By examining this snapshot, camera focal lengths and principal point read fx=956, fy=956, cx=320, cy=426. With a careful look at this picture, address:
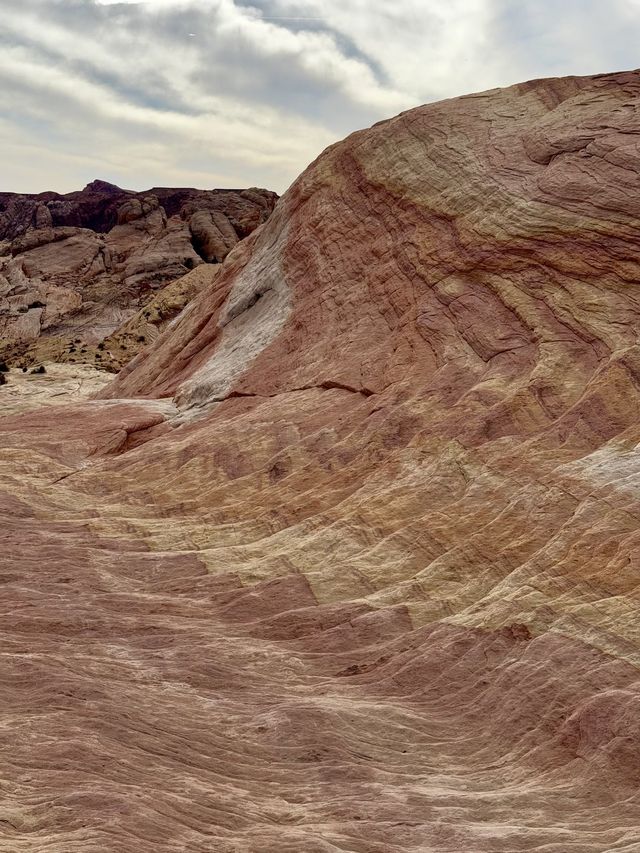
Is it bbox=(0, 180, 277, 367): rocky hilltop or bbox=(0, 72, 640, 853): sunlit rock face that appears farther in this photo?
bbox=(0, 180, 277, 367): rocky hilltop

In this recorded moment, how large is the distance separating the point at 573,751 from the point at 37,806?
22.7 feet

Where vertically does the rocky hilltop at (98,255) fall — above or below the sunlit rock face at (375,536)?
above

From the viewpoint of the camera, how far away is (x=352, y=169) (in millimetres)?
31469

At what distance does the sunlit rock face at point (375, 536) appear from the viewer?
480 inches

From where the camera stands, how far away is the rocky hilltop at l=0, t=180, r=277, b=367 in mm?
76875

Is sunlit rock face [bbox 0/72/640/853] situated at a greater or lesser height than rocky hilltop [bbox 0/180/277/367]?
lesser

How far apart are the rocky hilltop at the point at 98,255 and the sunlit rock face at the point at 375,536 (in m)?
35.5

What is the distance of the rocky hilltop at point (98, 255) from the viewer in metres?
76.9

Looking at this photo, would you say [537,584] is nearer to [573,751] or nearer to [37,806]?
[573,751]

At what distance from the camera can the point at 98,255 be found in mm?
92625

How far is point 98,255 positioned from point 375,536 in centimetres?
7894

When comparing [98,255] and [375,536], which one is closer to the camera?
[375,536]

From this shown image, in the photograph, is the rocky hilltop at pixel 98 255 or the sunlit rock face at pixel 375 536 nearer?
the sunlit rock face at pixel 375 536

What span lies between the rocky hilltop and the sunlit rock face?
35492 mm
